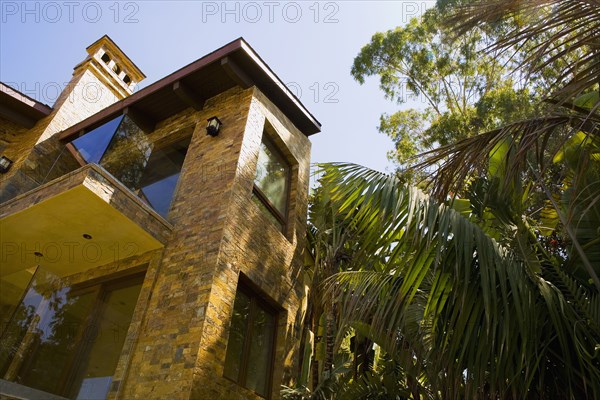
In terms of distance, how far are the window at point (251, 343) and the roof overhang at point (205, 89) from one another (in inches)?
165

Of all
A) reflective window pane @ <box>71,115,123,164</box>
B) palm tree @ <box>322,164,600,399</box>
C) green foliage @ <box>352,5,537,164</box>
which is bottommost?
palm tree @ <box>322,164,600,399</box>

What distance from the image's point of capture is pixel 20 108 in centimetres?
1011

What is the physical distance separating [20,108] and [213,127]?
5.39m

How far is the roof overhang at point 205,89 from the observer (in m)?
8.41

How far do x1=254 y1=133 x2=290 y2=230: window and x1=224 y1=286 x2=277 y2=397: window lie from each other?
1709 millimetres

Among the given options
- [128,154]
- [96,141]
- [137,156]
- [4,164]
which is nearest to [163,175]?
[137,156]

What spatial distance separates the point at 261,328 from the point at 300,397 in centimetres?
106

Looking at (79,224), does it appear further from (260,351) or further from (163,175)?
(260,351)

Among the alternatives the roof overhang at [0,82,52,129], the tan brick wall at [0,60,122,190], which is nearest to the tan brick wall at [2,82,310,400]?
the tan brick wall at [0,60,122,190]

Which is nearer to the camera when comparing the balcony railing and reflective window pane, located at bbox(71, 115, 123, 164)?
the balcony railing

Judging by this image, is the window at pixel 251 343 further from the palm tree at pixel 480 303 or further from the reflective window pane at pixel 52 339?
the palm tree at pixel 480 303

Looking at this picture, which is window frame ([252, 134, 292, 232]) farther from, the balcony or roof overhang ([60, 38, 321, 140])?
the balcony

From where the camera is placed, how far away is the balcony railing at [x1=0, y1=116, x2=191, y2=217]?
7.71 meters

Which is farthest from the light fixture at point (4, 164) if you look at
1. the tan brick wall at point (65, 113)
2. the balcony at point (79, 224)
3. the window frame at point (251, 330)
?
the window frame at point (251, 330)
